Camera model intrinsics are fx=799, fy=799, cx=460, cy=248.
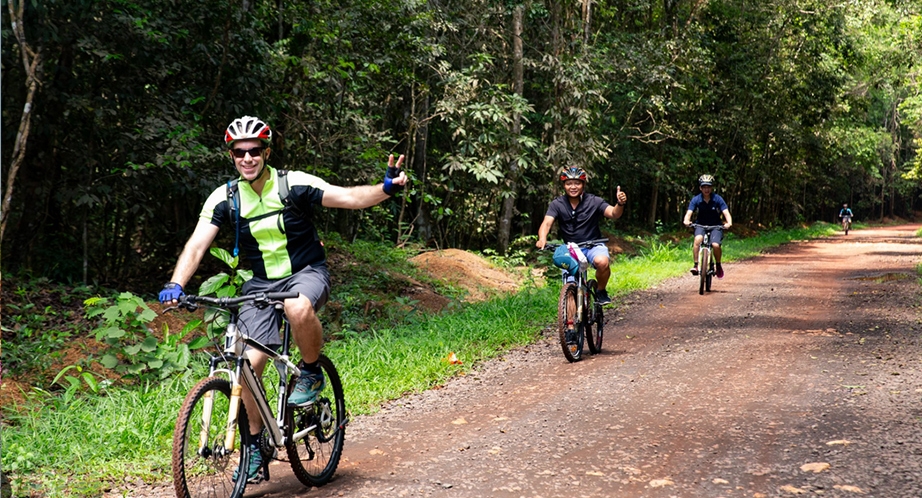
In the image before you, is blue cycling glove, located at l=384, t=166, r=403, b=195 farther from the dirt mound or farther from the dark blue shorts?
the dark blue shorts

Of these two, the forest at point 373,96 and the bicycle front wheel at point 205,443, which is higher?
the forest at point 373,96

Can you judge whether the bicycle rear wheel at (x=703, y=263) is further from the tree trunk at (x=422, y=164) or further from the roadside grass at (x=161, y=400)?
the tree trunk at (x=422, y=164)

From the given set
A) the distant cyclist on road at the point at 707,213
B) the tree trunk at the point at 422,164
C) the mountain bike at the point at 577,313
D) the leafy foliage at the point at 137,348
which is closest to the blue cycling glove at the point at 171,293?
the leafy foliage at the point at 137,348

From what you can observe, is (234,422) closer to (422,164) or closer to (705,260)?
(705,260)

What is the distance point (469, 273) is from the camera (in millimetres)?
15828

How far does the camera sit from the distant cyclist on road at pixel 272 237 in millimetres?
4375

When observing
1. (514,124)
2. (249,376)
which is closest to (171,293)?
(249,376)

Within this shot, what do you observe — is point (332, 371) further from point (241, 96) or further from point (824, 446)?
point (241, 96)

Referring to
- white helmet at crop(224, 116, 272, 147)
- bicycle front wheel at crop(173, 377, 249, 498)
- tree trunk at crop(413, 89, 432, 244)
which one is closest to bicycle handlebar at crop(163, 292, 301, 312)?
bicycle front wheel at crop(173, 377, 249, 498)

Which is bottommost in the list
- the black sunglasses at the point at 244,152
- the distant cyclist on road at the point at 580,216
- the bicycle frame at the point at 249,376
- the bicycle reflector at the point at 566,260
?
the bicycle frame at the point at 249,376

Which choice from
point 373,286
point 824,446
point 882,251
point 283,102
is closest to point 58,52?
point 283,102

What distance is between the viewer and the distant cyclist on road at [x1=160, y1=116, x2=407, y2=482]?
14.4 feet

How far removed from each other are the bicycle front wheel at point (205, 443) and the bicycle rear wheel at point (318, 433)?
1.26ft

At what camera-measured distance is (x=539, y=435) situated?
→ 584 centimetres
